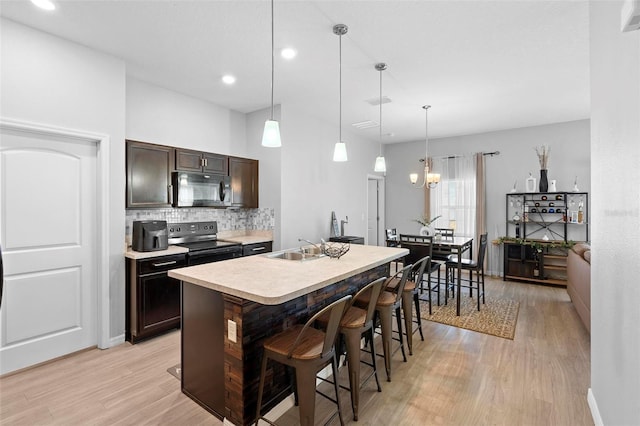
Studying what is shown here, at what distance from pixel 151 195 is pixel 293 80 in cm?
218

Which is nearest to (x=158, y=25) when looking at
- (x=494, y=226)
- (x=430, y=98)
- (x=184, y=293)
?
(x=184, y=293)

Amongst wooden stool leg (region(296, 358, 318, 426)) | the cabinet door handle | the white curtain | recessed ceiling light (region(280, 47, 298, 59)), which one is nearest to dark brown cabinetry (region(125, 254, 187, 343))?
the cabinet door handle

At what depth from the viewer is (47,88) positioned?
2.80 meters

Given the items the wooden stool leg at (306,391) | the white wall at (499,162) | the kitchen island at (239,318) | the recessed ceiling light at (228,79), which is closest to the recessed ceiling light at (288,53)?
the recessed ceiling light at (228,79)

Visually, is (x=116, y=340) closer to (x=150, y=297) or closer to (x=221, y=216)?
(x=150, y=297)

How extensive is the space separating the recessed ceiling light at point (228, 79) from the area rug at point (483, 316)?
12.5 ft

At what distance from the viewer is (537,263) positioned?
5.61 m

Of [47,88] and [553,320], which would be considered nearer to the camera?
[47,88]

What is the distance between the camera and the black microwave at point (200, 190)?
3.91 meters

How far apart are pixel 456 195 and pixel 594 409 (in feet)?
16.8

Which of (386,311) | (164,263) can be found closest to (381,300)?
(386,311)

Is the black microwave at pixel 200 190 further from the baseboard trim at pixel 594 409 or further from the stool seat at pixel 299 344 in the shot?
A: the baseboard trim at pixel 594 409

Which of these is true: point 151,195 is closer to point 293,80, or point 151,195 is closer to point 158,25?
point 158,25

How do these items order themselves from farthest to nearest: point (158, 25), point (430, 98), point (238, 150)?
point (238, 150)
point (430, 98)
point (158, 25)
